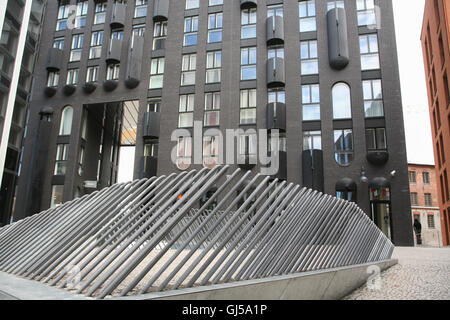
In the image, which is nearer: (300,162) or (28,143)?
(300,162)

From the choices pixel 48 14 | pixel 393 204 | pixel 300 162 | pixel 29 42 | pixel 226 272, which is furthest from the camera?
pixel 48 14

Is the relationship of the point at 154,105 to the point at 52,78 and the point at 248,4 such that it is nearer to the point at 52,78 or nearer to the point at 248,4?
the point at 52,78

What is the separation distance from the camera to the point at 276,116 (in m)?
23.6

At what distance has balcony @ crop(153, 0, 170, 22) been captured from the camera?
2764 centimetres

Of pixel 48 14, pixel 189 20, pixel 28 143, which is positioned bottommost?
pixel 28 143

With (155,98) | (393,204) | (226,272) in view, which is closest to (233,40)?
(155,98)

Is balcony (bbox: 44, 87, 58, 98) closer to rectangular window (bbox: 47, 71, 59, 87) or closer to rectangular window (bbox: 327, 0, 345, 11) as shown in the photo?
rectangular window (bbox: 47, 71, 59, 87)

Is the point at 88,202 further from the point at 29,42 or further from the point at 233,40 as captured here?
the point at 29,42

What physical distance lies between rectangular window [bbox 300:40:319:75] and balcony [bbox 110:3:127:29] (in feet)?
47.9

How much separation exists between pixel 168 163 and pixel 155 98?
539 cm

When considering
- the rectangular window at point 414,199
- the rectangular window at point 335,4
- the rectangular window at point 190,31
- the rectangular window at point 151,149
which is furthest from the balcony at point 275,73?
the rectangular window at point 414,199

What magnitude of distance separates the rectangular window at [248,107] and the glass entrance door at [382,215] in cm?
954

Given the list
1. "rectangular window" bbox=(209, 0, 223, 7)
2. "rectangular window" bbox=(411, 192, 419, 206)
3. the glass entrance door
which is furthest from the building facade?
"rectangular window" bbox=(209, 0, 223, 7)

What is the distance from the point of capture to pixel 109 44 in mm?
27422
